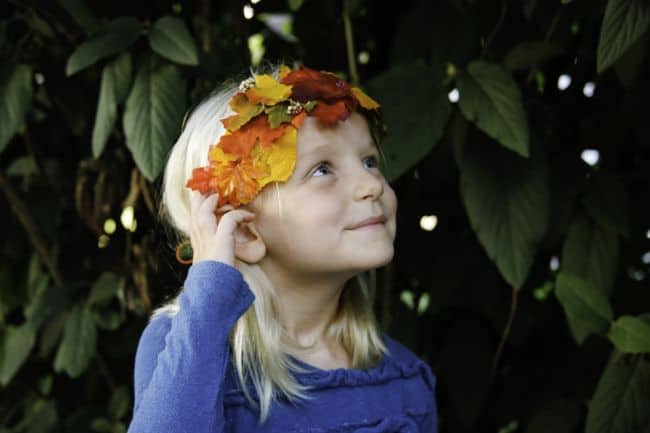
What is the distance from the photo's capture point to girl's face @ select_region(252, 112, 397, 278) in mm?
1199

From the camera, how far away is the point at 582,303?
1.32 m

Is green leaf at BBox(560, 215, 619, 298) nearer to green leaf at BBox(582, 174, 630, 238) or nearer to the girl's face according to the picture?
green leaf at BBox(582, 174, 630, 238)

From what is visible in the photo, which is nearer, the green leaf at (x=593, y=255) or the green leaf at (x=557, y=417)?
the green leaf at (x=593, y=255)

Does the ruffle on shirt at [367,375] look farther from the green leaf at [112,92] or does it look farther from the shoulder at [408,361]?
the green leaf at [112,92]

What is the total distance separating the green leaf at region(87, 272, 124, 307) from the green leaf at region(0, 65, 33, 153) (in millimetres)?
362

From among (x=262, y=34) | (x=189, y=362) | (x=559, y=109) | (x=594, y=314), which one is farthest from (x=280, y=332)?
(x=262, y=34)

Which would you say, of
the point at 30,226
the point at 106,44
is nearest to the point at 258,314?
the point at 106,44

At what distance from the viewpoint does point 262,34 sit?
6.56ft

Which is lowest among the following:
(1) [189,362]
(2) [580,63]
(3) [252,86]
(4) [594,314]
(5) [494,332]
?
(5) [494,332]

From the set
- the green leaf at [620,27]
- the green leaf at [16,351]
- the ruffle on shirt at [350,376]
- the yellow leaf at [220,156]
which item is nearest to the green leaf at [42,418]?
the green leaf at [16,351]

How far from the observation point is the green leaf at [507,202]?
1.43 meters

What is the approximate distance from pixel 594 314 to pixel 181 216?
0.63 meters

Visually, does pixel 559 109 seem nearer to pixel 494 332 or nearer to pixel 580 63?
pixel 580 63

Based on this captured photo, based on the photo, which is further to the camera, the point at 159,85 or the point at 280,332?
the point at 159,85
